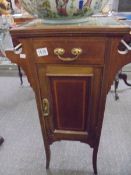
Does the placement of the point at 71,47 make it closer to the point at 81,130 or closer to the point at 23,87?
the point at 81,130

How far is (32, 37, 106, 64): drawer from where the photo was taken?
0.79 meters

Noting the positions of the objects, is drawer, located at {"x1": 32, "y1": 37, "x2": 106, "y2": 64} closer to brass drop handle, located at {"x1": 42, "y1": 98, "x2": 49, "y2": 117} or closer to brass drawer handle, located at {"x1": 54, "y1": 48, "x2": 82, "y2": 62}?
brass drawer handle, located at {"x1": 54, "y1": 48, "x2": 82, "y2": 62}

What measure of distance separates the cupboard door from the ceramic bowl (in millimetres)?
211

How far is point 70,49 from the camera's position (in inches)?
32.0

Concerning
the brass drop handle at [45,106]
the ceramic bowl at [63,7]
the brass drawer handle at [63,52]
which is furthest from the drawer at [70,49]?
the brass drop handle at [45,106]

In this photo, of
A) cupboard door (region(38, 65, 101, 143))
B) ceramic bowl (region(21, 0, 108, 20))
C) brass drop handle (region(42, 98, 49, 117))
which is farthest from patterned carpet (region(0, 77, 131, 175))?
ceramic bowl (region(21, 0, 108, 20))

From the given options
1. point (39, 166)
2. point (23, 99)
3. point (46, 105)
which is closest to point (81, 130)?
point (46, 105)

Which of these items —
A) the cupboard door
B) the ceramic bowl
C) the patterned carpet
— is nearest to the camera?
the ceramic bowl

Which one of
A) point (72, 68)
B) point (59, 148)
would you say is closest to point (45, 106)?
point (72, 68)

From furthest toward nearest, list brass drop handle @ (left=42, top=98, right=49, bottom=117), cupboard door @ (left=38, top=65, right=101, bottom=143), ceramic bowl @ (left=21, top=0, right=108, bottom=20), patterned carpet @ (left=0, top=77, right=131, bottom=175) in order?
1. patterned carpet @ (left=0, top=77, right=131, bottom=175)
2. brass drop handle @ (left=42, top=98, right=49, bottom=117)
3. cupboard door @ (left=38, top=65, right=101, bottom=143)
4. ceramic bowl @ (left=21, top=0, right=108, bottom=20)

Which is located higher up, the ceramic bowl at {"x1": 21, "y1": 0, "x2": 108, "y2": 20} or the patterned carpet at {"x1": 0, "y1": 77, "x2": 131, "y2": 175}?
the ceramic bowl at {"x1": 21, "y1": 0, "x2": 108, "y2": 20}

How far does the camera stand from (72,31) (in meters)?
0.76

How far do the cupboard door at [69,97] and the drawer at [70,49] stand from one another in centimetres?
4

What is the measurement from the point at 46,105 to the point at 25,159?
0.59m
